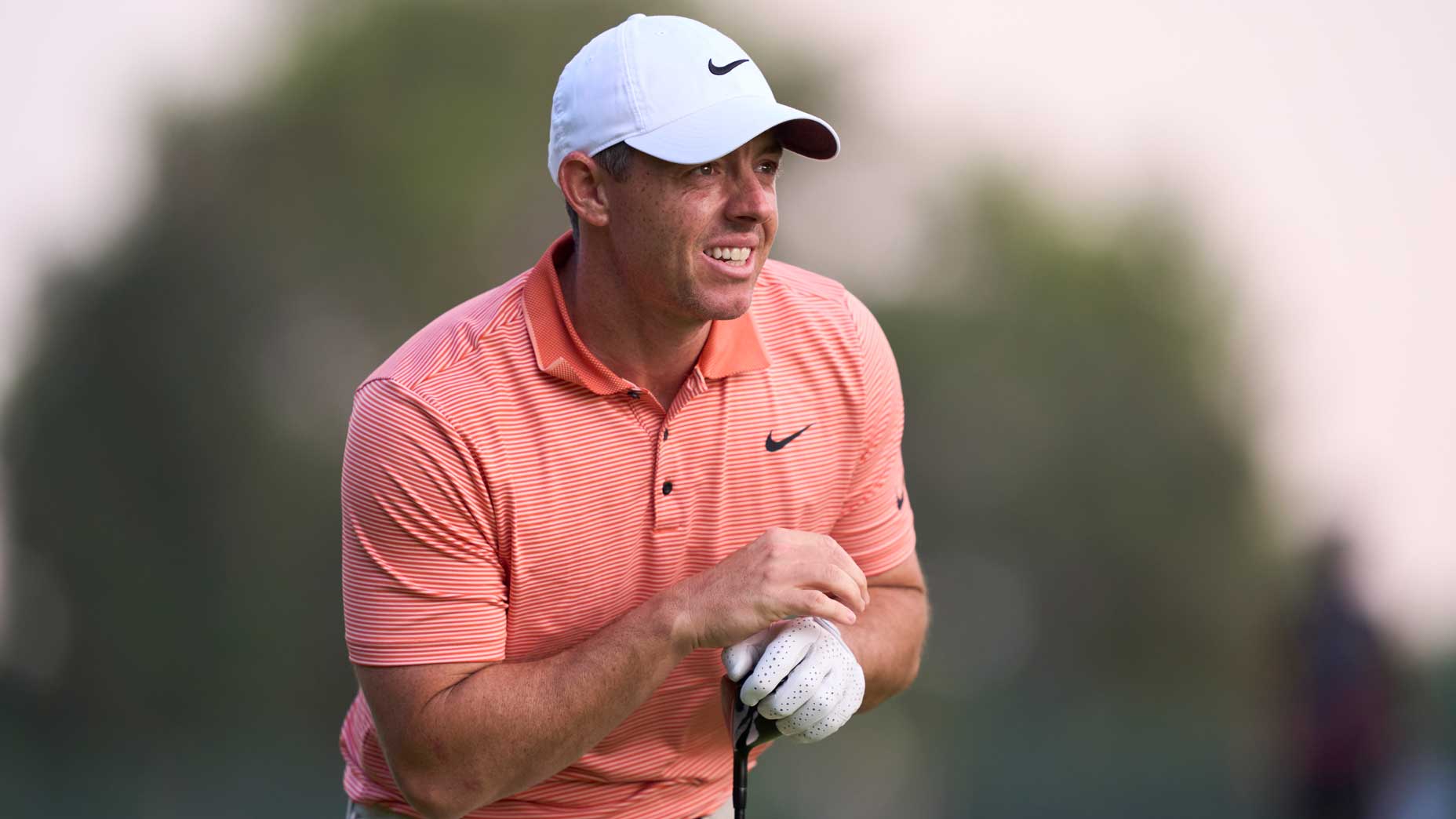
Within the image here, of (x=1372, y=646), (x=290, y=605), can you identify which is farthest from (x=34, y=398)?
(x=1372, y=646)

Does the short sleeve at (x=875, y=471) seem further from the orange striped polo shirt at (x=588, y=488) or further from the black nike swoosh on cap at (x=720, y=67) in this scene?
the black nike swoosh on cap at (x=720, y=67)

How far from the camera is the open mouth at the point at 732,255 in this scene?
163 cm

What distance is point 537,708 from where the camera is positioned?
1561 millimetres

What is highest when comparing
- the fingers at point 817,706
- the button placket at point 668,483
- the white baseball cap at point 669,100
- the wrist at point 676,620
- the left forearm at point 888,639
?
the white baseball cap at point 669,100

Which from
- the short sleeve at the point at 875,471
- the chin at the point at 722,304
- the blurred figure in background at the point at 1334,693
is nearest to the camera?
the chin at the point at 722,304

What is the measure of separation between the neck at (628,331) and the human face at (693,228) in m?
0.04

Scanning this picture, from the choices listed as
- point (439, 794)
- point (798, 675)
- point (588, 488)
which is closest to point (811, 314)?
point (588, 488)

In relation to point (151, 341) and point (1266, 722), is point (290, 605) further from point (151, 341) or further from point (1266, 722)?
point (1266, 722)

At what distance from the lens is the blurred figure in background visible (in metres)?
4.24

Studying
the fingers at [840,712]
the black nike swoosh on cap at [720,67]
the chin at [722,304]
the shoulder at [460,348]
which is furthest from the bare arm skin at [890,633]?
the black nike swoosh on cap at [720,67]

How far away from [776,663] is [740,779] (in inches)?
8.9

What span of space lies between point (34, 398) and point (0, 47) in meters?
0.90

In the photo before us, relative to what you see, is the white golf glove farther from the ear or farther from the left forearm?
the ear

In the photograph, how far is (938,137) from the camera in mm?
4078
